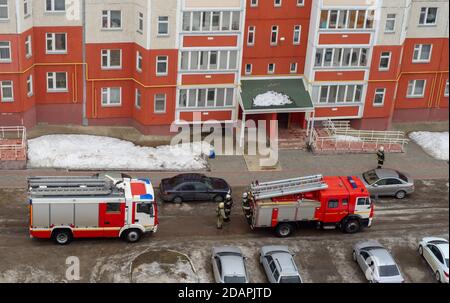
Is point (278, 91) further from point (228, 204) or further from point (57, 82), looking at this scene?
point (57, 82)

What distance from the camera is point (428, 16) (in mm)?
51750

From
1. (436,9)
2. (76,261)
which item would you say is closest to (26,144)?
(76,261)

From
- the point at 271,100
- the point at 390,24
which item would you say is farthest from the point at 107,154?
the point at 390,24

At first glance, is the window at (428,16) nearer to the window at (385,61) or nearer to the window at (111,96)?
the window at (385,61)

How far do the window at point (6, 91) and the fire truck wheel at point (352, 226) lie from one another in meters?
22.5

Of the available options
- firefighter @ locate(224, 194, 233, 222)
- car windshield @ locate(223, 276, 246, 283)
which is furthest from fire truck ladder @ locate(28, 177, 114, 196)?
car windshield @ locate(223, 276, 246, 283)

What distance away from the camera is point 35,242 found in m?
38.6

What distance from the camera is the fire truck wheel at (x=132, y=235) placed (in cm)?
3881

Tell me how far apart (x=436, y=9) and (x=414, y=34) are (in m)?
2.21

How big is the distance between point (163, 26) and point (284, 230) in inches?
609

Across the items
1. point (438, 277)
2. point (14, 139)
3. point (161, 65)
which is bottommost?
point (438, 277)

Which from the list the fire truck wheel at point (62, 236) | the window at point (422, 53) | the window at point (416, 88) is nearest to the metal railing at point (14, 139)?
the fire truck wheel at point (62, 236)

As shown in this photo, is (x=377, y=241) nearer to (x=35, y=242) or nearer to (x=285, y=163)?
(x=285, y=163)

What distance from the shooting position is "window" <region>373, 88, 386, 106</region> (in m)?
51.8
